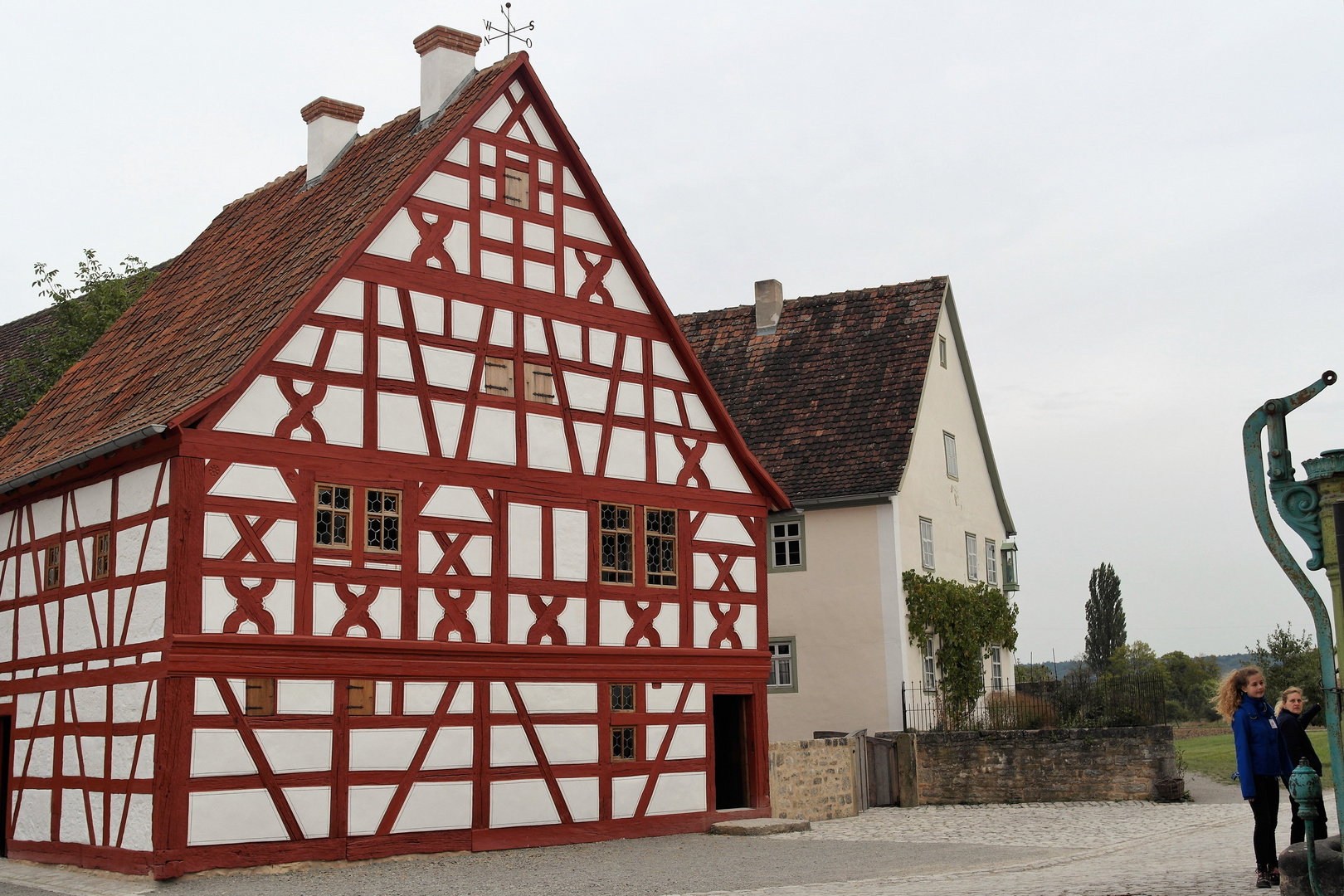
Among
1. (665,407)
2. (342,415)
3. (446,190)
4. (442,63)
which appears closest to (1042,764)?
(665,407)

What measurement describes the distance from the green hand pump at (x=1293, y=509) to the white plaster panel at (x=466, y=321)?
11.2m

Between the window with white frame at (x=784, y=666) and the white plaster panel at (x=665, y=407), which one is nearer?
the white plaster panel at (x=665, y=407)

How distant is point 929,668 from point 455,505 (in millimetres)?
12522

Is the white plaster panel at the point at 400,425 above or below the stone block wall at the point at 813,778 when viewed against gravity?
above

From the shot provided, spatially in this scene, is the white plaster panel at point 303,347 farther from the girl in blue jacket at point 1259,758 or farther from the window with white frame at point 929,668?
the window with white frame at point 929,668

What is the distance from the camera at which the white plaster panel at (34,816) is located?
16453mm

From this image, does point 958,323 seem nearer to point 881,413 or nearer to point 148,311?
point 881,413

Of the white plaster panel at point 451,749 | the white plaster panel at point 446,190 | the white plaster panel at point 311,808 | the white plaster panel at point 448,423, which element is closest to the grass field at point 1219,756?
the white plaster panel at point 451,749

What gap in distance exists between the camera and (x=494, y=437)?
Result: 17.7 meters

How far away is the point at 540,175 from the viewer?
18938 mm

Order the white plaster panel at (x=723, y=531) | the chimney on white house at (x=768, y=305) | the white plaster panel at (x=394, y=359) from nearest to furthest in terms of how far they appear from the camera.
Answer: the white plaster panel at (x=394, y=359) → the white plaster panel at (x=723, y=531) → the chimney on white house at (x=768, y=305)

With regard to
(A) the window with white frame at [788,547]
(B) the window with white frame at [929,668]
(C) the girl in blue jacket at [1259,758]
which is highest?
(A) the window with white frame at [788,547]

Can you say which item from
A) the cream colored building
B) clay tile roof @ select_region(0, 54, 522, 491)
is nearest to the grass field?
the cream colored building

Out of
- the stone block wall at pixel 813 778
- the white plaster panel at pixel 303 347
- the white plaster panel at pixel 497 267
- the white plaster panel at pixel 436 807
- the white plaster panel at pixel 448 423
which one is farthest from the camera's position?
the stone block wall at pixel 813 778
